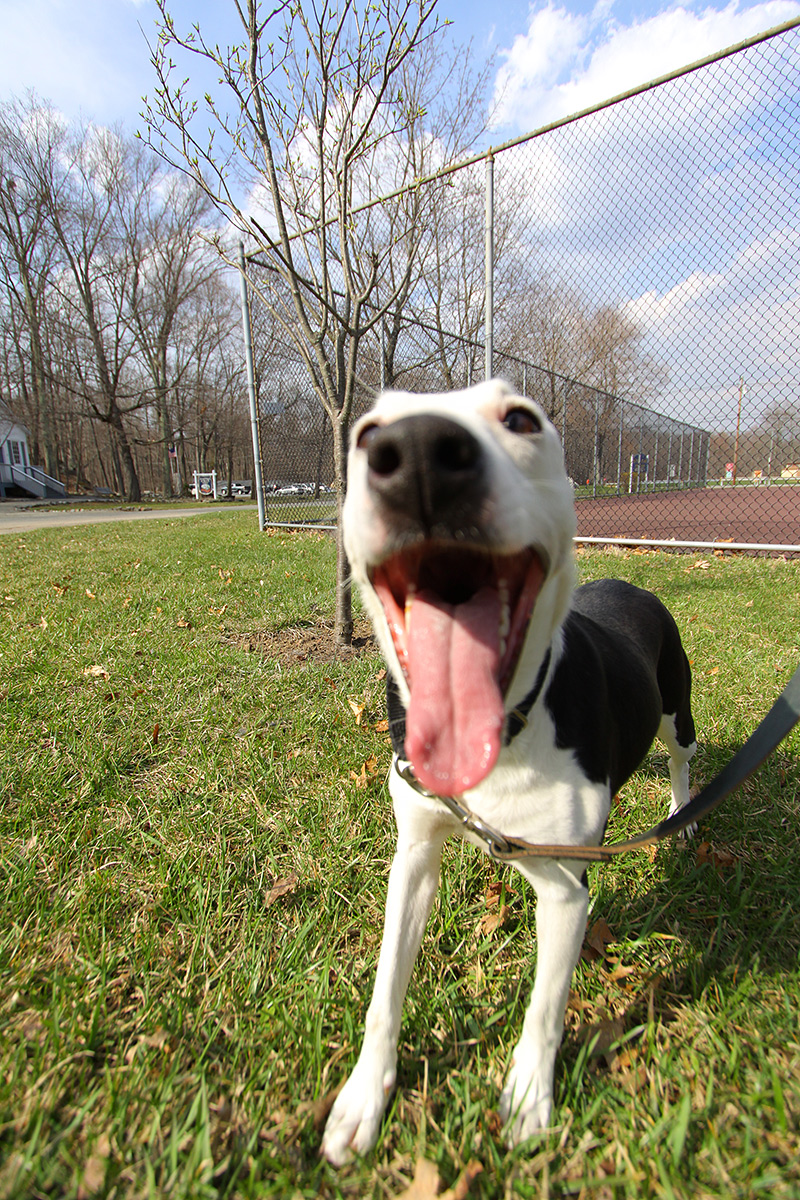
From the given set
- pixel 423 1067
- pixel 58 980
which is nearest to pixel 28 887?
pixel 58 980

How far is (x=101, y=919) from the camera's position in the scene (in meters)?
1.74

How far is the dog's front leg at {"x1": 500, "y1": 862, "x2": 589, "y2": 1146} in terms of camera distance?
1276mm

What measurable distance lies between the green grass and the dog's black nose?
131 cm

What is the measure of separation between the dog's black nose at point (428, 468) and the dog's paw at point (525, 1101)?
127 centimetres

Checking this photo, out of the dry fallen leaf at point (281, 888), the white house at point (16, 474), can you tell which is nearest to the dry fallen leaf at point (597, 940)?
the dry fallen leaf at point (281, 888)

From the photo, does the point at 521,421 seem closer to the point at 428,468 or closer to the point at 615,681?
the point at 428,468

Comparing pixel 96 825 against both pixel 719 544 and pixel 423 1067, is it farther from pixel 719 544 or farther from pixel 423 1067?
pixel 719 544

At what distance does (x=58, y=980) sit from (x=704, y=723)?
305 cm

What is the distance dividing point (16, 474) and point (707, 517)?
3777 cm

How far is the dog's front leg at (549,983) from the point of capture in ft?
4.19

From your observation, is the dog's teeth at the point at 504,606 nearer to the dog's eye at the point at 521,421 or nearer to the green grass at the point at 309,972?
the dog's eye at the point at 521,421

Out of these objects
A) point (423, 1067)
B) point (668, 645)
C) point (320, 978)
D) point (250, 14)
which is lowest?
point (423, 1067)

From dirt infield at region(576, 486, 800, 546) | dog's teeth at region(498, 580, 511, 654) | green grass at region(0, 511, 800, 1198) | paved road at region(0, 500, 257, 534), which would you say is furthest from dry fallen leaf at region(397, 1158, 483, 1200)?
paved road at region(0, 500, 257, 534)

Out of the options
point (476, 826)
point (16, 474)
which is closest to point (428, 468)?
point (476, 826)
